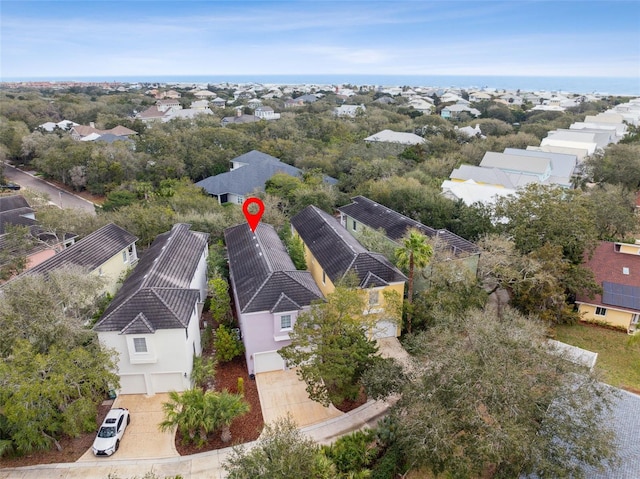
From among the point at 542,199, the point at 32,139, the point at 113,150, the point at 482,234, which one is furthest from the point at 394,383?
the point at 32,139

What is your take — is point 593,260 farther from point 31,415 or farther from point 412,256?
point 31,415

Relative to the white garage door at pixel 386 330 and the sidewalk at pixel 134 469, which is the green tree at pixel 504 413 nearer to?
the sidewalk at pixel 134 469

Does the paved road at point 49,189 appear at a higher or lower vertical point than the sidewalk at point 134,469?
higher

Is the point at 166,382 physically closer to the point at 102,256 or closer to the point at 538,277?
the point at 102,256

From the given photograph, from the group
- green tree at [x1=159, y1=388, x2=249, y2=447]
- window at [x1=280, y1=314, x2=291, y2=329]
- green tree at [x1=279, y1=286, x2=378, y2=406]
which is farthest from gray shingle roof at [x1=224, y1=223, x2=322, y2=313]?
green tree at [x1=159, y1=388, x2=249, y2=447]

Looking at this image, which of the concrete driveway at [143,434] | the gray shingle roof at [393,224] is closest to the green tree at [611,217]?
the gray shingle roof at [393,224]
